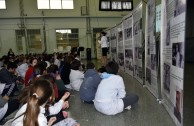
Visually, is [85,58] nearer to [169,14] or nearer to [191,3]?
[191,3]

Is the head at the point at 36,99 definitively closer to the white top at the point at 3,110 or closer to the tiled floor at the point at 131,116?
the white top at the point at 3,110

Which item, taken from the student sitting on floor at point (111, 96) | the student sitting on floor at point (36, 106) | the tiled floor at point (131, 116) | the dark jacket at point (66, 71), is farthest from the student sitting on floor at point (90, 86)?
the student sitting on floor at point (36, 106)

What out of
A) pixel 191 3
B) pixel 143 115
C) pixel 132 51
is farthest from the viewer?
pixel 191 3

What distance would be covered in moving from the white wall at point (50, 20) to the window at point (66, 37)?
30 cm

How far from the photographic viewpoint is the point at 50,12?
14.1 meters

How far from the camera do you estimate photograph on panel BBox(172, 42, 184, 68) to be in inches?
90.2

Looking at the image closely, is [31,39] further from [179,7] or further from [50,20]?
[179,7]

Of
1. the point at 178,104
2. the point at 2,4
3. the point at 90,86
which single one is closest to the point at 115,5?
the point at 2,4

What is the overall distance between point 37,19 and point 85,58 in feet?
14.2

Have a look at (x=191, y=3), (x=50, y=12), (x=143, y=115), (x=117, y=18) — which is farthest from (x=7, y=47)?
(x=143, y=115)

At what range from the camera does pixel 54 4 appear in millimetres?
14109

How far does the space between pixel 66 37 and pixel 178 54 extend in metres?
12.5

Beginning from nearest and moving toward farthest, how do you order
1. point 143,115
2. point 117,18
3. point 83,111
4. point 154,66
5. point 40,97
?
point 40,97 < point 143,115 < point 83,111 < point 154,66 < point 117,18

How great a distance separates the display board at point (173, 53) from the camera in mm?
2309
